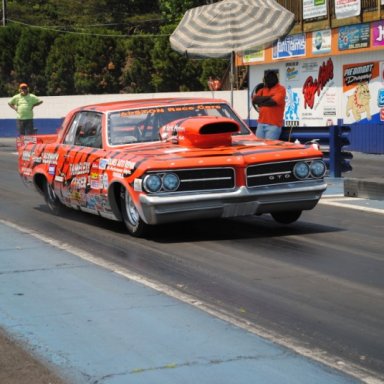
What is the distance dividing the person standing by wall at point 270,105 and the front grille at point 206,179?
17.7ft

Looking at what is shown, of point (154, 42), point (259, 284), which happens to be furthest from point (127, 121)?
point (154, 42)

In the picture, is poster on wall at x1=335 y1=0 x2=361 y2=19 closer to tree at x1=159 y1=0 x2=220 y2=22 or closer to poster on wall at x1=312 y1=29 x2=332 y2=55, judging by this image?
poster on wall at x1=312 y1=29 x2=332 y2=55

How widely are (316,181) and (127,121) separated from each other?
225 cm

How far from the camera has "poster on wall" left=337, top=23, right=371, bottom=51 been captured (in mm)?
24703

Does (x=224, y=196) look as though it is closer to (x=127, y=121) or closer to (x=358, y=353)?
(x=127, y=121)

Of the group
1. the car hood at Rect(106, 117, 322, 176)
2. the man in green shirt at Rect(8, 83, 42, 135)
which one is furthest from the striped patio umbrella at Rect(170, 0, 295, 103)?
the car hood at Rect(106, 117, 322, 176)

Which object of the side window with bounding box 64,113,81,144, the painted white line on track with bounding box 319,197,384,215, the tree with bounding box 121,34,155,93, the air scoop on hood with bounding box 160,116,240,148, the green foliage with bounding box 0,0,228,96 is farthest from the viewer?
the tree with bounding box 121,34,155,93

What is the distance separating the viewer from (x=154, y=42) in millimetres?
42500

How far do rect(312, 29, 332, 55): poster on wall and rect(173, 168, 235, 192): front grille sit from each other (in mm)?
18415

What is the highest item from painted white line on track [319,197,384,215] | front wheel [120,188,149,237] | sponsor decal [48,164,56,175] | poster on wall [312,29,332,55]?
poster on wall [312,29,332,55]

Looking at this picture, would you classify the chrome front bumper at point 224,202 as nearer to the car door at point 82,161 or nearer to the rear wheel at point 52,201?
the car door at point 82,161

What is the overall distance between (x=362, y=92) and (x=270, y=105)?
38.7 ft

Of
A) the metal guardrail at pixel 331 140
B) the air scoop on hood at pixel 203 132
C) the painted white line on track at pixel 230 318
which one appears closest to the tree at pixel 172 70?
the metal guardrail at pixel 331 140

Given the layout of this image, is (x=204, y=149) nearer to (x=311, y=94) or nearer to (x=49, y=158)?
(x=49, y=158)
